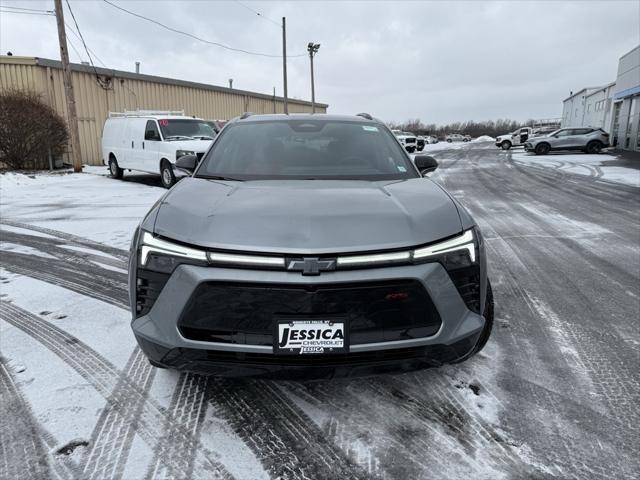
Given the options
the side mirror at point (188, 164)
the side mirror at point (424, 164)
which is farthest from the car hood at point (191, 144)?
the side mirror at point (424, 164)

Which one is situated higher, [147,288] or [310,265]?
[310,265]

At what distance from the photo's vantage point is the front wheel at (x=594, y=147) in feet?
82.3

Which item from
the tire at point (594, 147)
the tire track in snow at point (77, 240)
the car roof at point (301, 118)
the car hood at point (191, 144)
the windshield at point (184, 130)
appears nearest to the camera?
the car roof at point (301, 118)

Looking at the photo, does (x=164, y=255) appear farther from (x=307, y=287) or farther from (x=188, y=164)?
(x=188, y=164)

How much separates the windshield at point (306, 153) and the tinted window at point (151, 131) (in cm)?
937

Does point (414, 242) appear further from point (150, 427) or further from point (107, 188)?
point (107, 188)

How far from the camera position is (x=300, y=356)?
190cm

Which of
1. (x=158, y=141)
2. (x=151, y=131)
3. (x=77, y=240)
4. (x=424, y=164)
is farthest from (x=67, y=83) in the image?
(x=424, y=164)

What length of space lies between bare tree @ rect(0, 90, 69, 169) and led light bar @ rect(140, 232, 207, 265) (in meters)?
15.6

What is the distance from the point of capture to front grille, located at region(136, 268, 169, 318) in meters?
2.04

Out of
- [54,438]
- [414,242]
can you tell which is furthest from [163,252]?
[414,242]

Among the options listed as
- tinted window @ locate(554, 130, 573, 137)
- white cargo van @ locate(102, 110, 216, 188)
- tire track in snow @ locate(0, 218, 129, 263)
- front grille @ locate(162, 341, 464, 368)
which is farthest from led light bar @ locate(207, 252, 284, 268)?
tinted window @ locate(554, 130, 573, 137)

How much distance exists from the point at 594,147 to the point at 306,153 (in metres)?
27.6

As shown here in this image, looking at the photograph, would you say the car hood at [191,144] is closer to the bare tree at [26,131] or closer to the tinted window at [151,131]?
the tinted window at [151,131]
